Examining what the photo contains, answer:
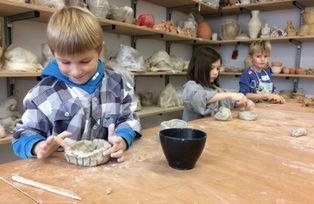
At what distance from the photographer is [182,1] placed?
3.07 m

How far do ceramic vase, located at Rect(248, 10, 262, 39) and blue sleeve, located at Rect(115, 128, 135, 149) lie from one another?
278cm

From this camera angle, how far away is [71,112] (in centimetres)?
87

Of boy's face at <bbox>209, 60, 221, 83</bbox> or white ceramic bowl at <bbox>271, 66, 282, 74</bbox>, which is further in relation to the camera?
white ceramic bowl at <bbox>271, 66, 282, 74</bbox>

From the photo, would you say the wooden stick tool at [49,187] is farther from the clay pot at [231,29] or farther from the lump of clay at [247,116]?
the clay pot at [231,29]

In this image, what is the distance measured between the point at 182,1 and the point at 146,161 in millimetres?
2683

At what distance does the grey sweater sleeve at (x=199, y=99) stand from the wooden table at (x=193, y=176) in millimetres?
694

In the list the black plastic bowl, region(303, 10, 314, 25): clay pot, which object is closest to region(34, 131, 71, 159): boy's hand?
the black plastic bowl

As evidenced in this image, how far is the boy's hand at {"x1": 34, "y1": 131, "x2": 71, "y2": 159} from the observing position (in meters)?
0.67

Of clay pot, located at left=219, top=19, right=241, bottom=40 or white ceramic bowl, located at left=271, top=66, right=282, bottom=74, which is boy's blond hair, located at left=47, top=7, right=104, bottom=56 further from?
clay pot, located at left=219, top=19, right=241, bottom=40

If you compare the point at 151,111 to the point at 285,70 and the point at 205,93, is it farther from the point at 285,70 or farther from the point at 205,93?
the point at 285,70

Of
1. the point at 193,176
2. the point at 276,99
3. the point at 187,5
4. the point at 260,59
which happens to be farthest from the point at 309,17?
the point at 193,176

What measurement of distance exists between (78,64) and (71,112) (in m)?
0.16

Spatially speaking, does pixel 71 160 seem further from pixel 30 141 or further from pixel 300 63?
pixel 300 63

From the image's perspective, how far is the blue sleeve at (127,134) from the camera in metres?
0.82
